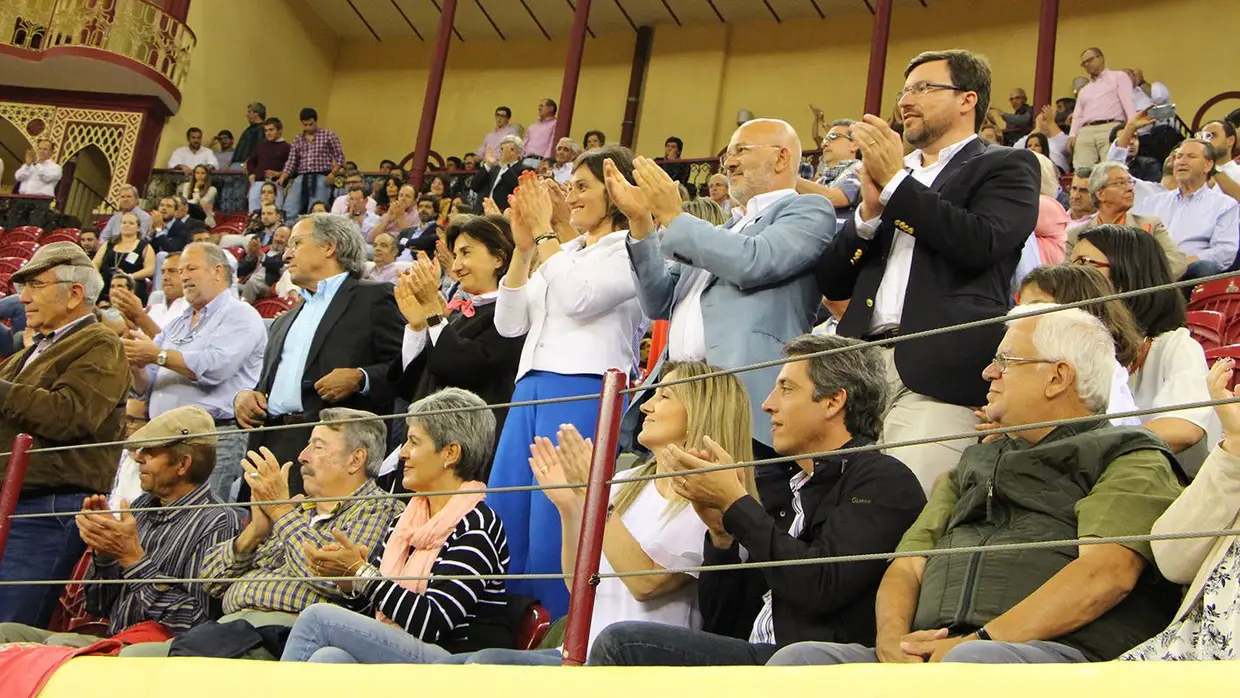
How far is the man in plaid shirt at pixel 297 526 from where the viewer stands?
3.10 metres

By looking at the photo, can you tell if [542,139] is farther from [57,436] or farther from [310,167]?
[57,436]

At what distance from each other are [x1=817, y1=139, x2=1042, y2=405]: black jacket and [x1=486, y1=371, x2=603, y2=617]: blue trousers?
65 cm

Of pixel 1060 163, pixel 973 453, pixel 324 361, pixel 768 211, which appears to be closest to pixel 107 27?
pixel 1060 163

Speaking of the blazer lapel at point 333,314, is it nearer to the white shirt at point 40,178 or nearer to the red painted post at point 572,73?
the red painted post at point 572,73

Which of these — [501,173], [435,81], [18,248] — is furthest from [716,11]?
[18,248]

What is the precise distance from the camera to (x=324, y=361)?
4043 mm

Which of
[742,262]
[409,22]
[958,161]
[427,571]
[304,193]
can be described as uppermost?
[409,22]

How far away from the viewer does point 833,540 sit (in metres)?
2.24

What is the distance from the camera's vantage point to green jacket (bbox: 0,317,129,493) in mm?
3611

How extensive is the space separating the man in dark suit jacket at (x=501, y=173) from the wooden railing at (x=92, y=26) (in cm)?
451

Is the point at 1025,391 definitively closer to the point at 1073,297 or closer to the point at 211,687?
the point at 1073,297

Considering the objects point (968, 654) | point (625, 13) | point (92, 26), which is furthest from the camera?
point (625, 13)

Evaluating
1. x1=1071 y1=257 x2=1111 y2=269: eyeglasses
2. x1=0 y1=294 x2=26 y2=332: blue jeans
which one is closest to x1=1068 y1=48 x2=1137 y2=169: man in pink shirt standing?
x1=0 y1=294 x2=26 y2=332: blue jeans

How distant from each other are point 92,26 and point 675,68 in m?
5.52
